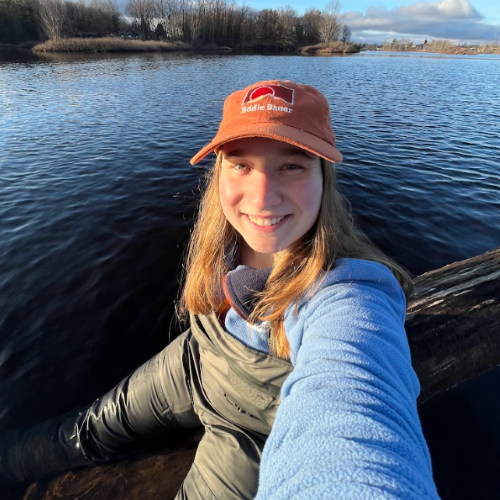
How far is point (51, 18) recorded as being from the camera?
61.1m

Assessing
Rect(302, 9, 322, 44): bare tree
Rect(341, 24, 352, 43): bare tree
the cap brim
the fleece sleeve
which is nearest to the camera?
the fleece sleeve

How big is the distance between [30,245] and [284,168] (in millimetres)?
6485

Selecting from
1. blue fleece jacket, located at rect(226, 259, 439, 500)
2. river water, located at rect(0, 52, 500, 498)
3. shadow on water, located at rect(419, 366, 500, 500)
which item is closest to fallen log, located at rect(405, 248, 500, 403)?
shadow on water, located at rect(419, 366, 500, 500)

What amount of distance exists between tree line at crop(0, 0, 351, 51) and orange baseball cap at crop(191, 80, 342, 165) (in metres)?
82.2

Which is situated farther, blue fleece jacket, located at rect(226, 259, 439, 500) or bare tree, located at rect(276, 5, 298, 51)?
bare tree, located at rect(276, 5, 298, 51)

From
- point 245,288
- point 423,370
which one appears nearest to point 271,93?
point 245,288

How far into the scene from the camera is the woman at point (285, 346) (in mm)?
813

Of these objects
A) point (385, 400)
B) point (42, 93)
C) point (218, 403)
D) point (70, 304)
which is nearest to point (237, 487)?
point (218, 403)

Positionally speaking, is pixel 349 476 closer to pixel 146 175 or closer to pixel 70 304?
pixel 70 304

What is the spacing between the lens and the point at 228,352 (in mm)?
1696

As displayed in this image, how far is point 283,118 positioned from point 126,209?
273 inches

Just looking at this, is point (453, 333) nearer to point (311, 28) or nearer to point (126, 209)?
point (126, 209)

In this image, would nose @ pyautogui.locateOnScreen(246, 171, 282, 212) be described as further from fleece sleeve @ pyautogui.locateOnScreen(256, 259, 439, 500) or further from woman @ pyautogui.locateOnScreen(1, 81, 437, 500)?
fleece sleeve @ pyautogui.locateOnScreen(256, 259, 439, 500)

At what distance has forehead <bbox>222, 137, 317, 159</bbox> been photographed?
1369 millimetres
